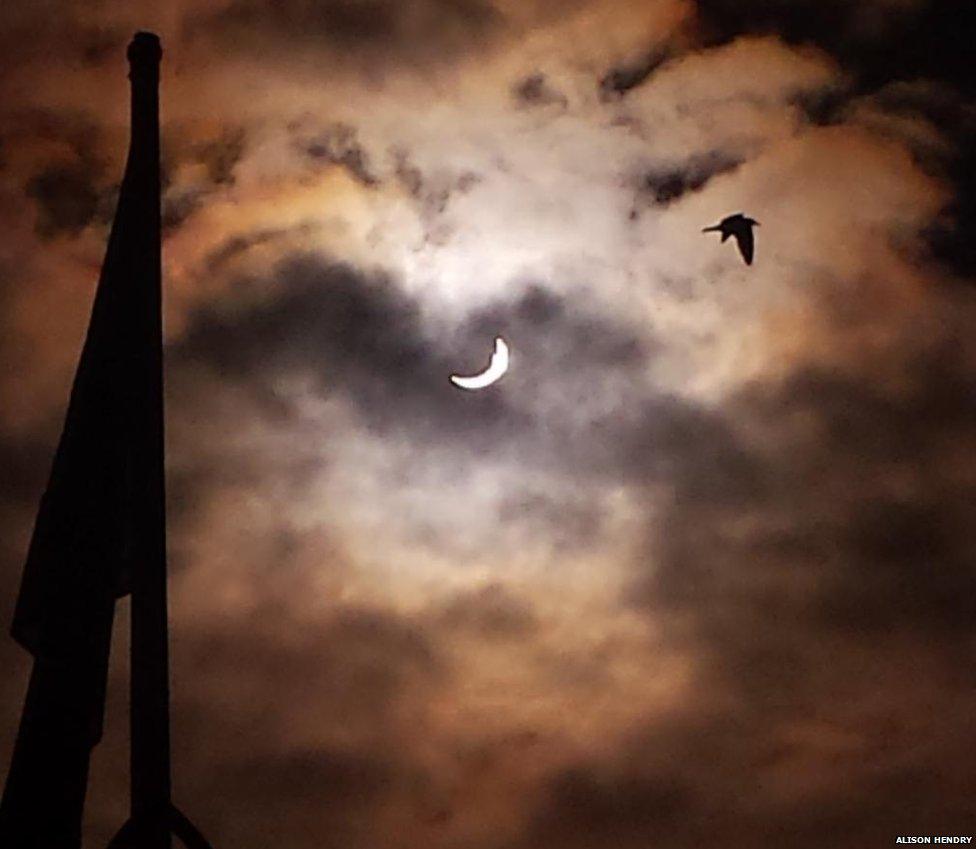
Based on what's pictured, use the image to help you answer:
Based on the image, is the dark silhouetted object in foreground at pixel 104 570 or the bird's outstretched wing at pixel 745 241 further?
the bird's outstretched wing at pixel 745 241

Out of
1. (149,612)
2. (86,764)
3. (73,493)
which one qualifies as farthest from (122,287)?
(86,764)

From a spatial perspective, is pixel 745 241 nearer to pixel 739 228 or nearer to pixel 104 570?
pixel 739 228

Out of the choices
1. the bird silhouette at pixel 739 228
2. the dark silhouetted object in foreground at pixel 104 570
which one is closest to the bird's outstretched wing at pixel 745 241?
the bird silhouette at pixel 739 228

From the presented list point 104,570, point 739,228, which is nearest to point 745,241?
point 739,228

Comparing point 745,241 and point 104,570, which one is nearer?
point 104,570

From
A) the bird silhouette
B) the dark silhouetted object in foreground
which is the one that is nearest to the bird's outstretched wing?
the bird silhouette

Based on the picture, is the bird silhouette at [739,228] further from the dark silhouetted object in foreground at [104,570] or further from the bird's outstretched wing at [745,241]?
the dark silhouetted object in foreground at [104,570]

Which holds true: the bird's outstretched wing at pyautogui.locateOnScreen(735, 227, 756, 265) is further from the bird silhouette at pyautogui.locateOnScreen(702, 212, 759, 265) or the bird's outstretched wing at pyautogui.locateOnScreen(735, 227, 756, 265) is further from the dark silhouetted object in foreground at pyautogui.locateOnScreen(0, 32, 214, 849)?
the dark silhouetted object in foreground at pyautogui.locateOnScreen(0, 32, 214, 849)

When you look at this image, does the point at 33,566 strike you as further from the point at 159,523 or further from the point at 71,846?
the point at 71,846
